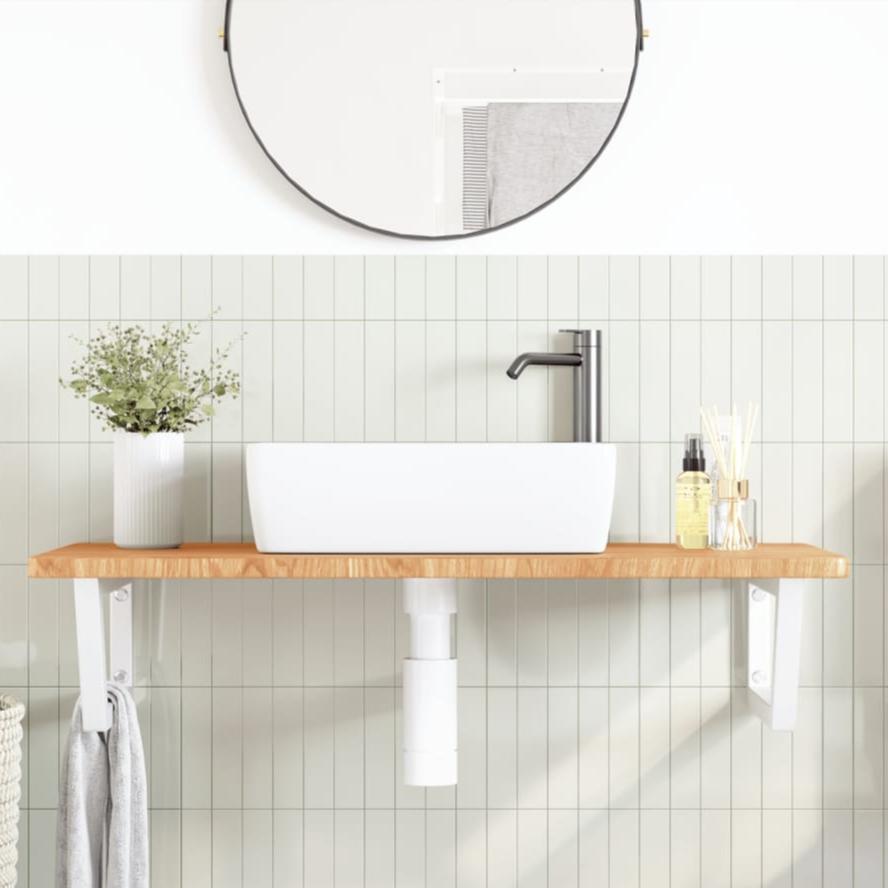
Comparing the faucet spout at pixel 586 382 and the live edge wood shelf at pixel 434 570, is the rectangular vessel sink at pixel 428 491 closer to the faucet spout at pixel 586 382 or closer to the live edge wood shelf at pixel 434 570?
the live edge wood shelf at pixel 434 570

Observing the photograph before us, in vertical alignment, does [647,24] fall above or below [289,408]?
above

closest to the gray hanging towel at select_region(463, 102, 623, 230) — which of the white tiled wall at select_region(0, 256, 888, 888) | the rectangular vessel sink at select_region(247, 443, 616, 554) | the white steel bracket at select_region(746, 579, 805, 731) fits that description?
the white tiled wall at select_region(0, 256, 888, 888)

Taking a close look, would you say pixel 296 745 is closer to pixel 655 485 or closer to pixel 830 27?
pixel 655 485

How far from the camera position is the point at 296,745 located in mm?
1711

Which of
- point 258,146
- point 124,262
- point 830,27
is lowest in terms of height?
point 124,262

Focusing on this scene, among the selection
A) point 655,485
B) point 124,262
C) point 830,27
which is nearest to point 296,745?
point 655,485

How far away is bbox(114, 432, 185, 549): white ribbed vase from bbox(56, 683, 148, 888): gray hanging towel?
23 cm

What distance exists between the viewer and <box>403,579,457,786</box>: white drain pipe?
1.54 m

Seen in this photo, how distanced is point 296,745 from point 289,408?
1.79 ft

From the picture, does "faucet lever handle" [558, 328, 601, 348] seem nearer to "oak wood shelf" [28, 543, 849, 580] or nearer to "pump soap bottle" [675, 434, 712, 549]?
"pump soap bottle" [675, 434, 712, 549]

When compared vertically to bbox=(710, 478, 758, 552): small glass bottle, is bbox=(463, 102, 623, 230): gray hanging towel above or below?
above

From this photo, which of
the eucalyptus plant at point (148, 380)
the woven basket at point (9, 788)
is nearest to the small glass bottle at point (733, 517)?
the eucalyptus plant at point (148, 380)

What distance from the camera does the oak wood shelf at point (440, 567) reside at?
55.4 inches

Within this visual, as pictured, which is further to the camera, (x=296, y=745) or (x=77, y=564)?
(x=296, y=745)
